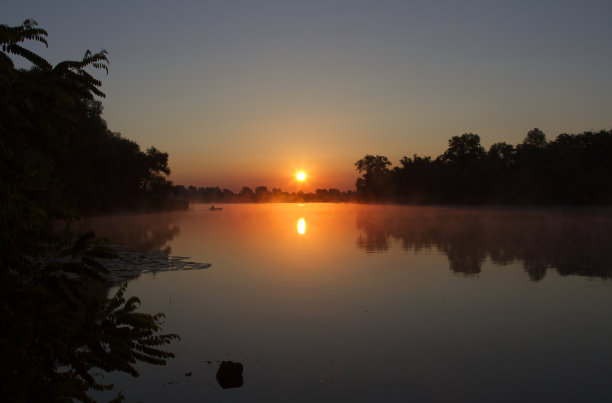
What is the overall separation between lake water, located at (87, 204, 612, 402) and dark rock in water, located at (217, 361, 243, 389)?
0.51ft

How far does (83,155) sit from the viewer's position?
5716 centimetres

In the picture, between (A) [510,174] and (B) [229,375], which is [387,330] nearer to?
(B) [229,375]

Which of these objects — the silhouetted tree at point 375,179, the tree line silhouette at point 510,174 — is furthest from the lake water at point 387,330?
the silhouetted tree at point 375,179

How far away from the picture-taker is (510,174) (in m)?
116

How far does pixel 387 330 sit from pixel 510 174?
116435 millimetres

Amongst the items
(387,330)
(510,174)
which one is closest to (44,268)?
(387,330)

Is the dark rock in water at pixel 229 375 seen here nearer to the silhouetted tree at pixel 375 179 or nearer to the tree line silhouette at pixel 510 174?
the tree line silhouette at pixel 510 174

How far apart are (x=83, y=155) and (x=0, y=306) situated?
60.1m

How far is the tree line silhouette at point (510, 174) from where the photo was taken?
285 ft

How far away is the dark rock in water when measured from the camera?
7.97m

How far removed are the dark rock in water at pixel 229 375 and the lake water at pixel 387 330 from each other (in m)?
0.15

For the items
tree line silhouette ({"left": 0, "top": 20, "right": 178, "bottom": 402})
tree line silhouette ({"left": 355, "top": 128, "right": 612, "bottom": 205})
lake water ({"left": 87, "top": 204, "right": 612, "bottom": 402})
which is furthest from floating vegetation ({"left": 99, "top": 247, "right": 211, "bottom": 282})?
tree line silhouette ({"left": 355, "top": 128, "right": 612, "bottom": 205})

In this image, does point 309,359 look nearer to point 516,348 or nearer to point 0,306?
point 516,348

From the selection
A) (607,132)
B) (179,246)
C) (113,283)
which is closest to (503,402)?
(113,283)
